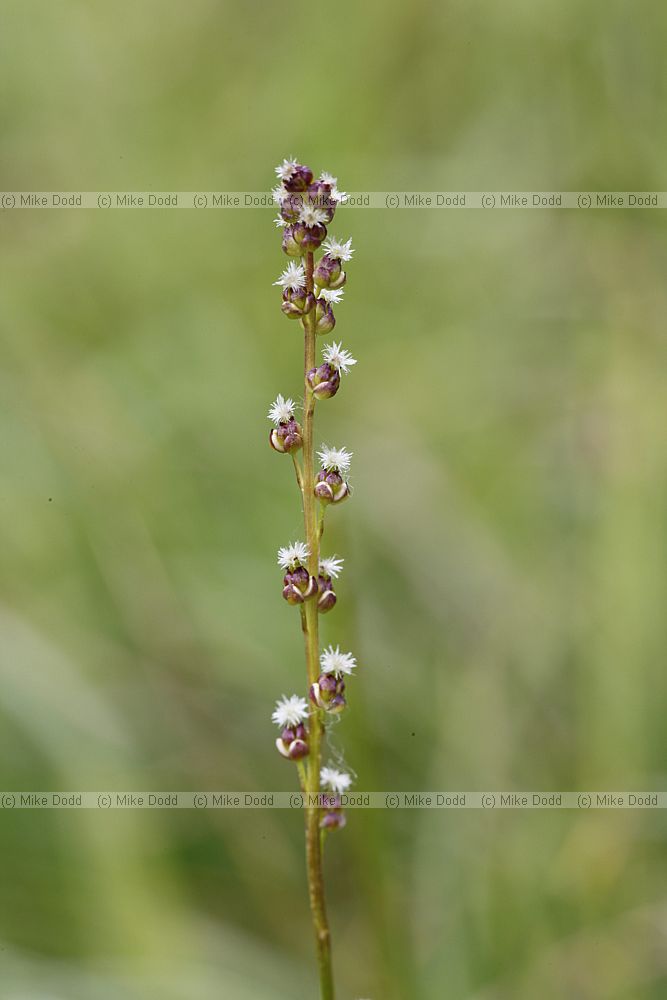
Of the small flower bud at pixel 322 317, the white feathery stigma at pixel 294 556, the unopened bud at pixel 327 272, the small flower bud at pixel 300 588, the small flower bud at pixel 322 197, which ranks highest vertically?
the small flower bud at pixel 322 197

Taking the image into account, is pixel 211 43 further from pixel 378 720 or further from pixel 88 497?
pixel 378 720

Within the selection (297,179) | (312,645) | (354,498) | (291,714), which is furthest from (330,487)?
(354,498)

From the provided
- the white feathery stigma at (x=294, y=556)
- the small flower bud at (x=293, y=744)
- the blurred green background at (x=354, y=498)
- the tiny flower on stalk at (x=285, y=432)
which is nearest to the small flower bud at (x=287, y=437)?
the tiny flower on stalk at (x=285, y=432)

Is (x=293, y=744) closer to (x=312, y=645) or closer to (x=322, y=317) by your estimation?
(x=312, y=645)

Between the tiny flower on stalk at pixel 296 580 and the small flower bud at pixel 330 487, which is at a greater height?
the small flower bud at pixel 330 487

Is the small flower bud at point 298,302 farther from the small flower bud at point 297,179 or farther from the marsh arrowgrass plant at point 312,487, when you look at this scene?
the small flower bud at point 297,179

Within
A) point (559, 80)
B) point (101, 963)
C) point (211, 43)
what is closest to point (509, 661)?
point (101, 963)

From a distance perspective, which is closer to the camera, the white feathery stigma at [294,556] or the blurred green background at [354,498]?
the white feathery stigma at [294,556]

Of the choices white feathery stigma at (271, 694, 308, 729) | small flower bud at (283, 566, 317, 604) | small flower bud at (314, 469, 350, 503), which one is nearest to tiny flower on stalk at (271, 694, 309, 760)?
white feathery stigma at (271, 694, 308, 729)
